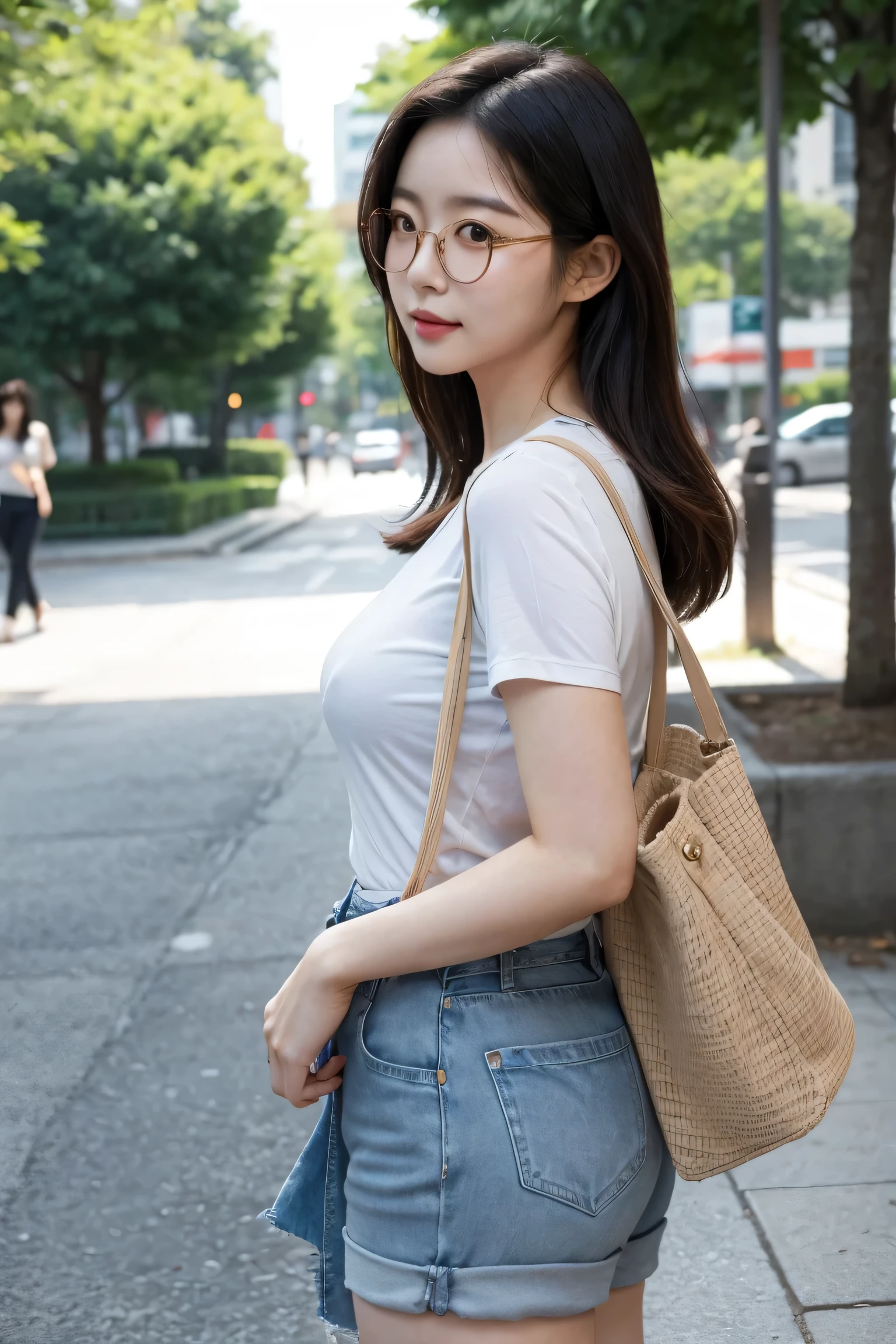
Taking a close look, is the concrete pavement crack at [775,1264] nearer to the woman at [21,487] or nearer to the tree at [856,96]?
the tree at [856,96]

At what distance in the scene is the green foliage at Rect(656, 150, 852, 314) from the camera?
4881cm

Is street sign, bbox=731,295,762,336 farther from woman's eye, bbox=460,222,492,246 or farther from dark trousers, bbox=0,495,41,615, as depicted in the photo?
woman's eye, bbox=460,222,492,246

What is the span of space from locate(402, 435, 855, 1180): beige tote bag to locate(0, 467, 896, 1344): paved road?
1.54m

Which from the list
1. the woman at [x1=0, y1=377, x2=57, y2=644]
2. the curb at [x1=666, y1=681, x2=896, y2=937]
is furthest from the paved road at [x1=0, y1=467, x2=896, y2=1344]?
the woman at [x1=0, y1=377, x2=57, y2=644]

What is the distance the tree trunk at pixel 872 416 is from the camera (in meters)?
6.28

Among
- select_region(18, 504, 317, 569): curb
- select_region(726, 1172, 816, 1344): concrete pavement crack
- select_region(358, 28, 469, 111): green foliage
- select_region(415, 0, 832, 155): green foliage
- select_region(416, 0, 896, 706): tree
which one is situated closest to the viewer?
select_region(726, 1172, 816, 1344): concrete pavement crack

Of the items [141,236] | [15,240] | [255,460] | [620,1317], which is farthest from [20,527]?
[255,460]

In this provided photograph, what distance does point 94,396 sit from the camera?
27.4 meters

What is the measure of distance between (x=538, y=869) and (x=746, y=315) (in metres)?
12.7

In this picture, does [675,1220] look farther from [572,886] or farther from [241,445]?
[241,445]

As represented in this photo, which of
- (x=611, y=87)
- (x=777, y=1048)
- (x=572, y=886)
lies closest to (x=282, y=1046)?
(x=572, y=886)

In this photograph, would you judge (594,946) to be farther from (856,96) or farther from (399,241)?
(856,96)

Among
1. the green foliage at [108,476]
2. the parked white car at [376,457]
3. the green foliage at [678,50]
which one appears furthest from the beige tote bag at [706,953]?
the parked white car at [376,457]

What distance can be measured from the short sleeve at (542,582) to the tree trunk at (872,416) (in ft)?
16.6
